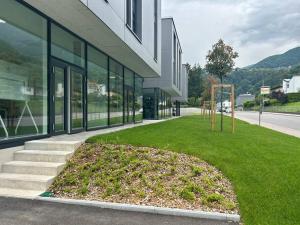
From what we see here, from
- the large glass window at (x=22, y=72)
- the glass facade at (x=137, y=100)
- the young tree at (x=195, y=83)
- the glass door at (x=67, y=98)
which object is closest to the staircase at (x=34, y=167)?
the large glass window at (x=22, y=72)

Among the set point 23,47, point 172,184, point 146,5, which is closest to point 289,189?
point 172,184

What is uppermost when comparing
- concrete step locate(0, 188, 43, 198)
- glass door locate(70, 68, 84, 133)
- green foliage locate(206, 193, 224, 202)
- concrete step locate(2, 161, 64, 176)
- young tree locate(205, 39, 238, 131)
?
young tree locate(205, 39, 238, 131)

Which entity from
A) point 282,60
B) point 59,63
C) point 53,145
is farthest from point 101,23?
point 282,60

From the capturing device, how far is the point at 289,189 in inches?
233

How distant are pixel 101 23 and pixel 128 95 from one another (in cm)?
1029

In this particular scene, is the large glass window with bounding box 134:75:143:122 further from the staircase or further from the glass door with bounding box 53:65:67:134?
the staircase

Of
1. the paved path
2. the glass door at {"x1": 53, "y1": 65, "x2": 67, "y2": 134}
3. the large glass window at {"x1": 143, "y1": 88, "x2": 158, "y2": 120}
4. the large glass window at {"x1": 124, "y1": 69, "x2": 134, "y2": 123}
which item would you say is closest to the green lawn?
the glass door at {"x1": 53, "y1": 65, "x2": 67, "y2": 134}

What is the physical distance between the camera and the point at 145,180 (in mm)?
6211

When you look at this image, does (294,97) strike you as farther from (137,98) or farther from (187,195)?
(187,195)

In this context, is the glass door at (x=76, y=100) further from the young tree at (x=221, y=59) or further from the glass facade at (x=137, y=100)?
the young tree at (x=221, y=59)

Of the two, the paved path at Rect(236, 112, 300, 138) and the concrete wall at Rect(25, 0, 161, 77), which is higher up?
the concrete wall at Rect(25, 0, 161, 77)

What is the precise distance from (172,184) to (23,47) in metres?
5.64

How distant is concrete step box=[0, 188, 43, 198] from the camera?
5918 millimetres

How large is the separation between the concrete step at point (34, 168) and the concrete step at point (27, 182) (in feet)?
0.73
